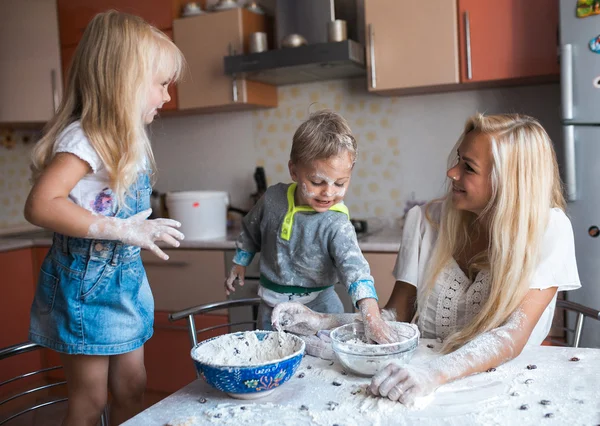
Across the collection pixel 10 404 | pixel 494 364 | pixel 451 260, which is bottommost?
pixel 10 404

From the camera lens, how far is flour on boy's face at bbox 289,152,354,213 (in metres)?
1.39

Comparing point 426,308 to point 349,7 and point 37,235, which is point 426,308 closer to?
point 349,7

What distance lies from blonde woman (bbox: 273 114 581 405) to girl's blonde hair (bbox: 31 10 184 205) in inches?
19.2

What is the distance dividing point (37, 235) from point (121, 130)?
2.34 metres

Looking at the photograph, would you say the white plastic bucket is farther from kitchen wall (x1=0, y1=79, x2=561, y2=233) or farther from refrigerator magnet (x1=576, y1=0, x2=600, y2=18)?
refrigerator magnet (x1=576, y1=0, x2=600, y2=18)

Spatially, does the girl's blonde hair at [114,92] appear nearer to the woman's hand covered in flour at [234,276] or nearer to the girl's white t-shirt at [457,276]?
the woman's hand covered in flour at [234,276]

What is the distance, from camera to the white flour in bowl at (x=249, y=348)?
1124mm

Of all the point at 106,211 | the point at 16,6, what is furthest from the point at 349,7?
the point at 106,211

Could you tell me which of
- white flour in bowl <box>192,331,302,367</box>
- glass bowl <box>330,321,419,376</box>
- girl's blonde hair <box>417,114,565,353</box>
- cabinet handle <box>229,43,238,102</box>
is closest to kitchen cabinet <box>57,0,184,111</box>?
cabinet handle <box>229,43,238,102</box>

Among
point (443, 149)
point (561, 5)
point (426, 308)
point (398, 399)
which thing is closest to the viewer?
point (398, 399)

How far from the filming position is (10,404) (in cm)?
303

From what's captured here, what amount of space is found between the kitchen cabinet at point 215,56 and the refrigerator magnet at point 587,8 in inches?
59.1

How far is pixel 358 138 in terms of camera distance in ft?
10.1

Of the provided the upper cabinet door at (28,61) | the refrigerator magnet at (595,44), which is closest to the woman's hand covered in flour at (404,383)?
the refrigerator magnet at (595,44)
